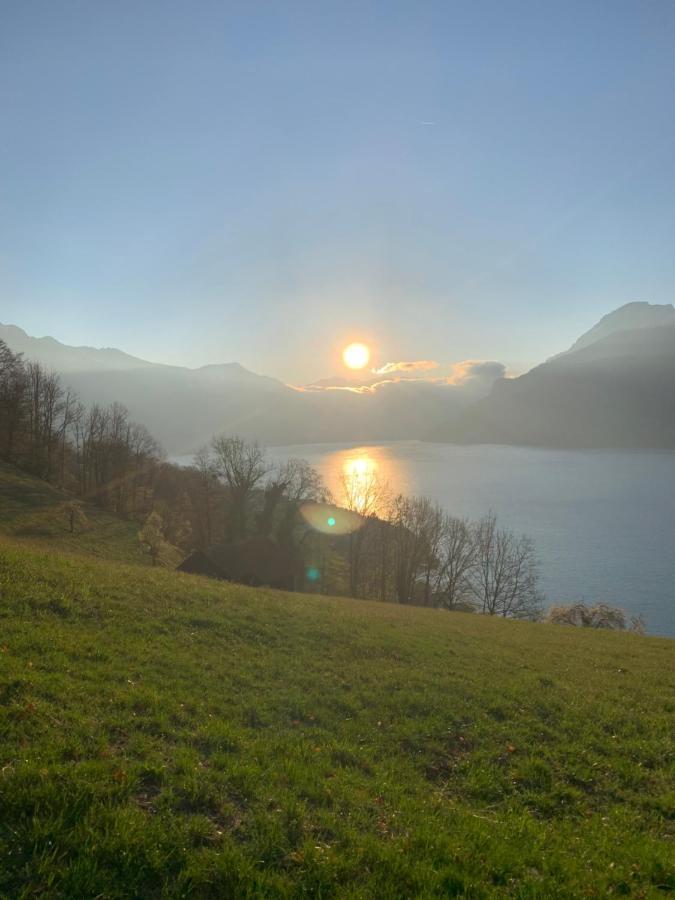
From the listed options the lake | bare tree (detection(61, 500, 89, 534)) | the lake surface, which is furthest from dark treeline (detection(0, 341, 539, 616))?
bare tree (detection(61, 500, 89, 534))

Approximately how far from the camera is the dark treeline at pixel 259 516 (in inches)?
2288

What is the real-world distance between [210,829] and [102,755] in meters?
1.85

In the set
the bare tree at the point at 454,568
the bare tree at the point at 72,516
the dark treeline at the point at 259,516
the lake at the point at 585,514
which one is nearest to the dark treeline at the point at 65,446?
the dark treeline at the point at 259,516

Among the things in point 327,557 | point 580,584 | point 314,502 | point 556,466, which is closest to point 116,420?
point 314,502

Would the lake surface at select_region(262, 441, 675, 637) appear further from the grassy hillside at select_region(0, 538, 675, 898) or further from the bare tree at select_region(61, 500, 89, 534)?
the bare tree at select_region(61, 500, 89, 534)

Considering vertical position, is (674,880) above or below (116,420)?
below

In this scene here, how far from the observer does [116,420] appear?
80250 millimetres

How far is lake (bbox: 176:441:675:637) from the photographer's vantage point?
62406 millimetres

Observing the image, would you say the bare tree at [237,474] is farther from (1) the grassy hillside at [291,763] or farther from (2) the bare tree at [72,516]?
(1) the grassy hillside at [291,763]

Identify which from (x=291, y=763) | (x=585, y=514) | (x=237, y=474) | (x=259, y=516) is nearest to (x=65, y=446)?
(x=237, y=474)

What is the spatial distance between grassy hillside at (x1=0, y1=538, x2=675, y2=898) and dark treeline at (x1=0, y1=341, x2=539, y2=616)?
3780cm

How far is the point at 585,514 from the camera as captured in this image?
330ft

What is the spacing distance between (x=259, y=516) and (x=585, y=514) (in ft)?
236

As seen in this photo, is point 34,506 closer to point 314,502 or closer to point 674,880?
point 314,502
